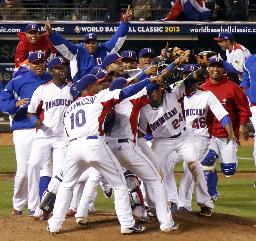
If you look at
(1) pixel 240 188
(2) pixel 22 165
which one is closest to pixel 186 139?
(2) pixel 22 165

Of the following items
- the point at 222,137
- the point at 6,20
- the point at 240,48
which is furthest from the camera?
the point at 6,20

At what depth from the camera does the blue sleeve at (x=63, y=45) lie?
10.7 metres

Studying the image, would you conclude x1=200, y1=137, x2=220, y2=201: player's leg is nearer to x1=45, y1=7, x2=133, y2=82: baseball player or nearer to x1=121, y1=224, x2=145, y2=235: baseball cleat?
x1=45, y1=7, x2=133, y2=82: baseball player

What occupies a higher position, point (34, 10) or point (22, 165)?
point (34, 10)

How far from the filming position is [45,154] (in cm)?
1002

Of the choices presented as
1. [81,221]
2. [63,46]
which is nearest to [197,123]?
[63,46]

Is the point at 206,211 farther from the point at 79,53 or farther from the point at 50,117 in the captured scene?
the point at 79,53

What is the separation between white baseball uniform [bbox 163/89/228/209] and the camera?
10141mm

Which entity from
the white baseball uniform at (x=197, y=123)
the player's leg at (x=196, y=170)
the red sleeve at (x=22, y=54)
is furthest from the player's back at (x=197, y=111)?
the red sleeve at (x=22, y=54)

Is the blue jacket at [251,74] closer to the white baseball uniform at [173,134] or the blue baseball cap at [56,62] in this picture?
the white baseball uniform at [173,134]

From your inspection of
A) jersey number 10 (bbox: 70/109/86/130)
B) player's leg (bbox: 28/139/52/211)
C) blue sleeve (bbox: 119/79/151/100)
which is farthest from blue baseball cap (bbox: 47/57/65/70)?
blue sleeve (bbox: 119/79/151/100)

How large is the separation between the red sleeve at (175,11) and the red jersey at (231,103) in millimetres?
10320

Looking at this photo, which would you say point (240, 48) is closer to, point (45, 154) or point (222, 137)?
point (222, 137)

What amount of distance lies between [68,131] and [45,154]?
1410 millimetres
